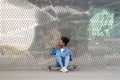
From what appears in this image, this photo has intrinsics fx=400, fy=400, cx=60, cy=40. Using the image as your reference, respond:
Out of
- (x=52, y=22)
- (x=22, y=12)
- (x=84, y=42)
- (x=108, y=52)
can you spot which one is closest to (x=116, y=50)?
(x=108, y=52)

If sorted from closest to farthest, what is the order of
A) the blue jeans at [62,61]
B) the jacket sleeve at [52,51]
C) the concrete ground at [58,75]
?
the concrete ground at [58,75] → the blue jeans at [62,61] → the jacket sleeve at [52,51]

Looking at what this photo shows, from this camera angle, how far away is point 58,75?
11562 mm

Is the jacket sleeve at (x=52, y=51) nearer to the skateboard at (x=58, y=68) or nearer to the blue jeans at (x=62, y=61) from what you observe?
the blue jeans at (x=62, y=61)

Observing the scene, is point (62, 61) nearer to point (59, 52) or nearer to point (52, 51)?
point (59, 52)

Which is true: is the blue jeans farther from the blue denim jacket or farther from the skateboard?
the skateboard

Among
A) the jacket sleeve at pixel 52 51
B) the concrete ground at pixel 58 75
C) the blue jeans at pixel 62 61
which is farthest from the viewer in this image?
Result: the jacket sleeve at pixel 52 51

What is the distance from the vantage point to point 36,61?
12734 millimetres

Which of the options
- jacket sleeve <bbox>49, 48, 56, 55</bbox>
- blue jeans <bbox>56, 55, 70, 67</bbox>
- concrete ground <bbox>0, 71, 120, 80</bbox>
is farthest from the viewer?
jacket sleeve <bbox>49, 48, 56, 55</bbox>

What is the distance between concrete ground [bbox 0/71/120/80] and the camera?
11.0 meters

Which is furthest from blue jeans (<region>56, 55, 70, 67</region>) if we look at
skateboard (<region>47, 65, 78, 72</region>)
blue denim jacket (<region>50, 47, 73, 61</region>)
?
skateboard (<region>47, 65, 78, 72</region>)

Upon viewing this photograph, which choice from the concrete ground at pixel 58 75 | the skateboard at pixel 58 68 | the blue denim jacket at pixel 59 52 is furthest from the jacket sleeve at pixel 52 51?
the concrete ground at pixel 58 75

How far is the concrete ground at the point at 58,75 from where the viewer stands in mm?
11047

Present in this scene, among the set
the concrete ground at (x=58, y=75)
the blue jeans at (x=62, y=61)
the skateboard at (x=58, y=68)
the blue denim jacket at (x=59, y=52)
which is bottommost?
the concrete ground at (x=58, y=75)

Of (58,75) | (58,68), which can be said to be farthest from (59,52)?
(58,75)
